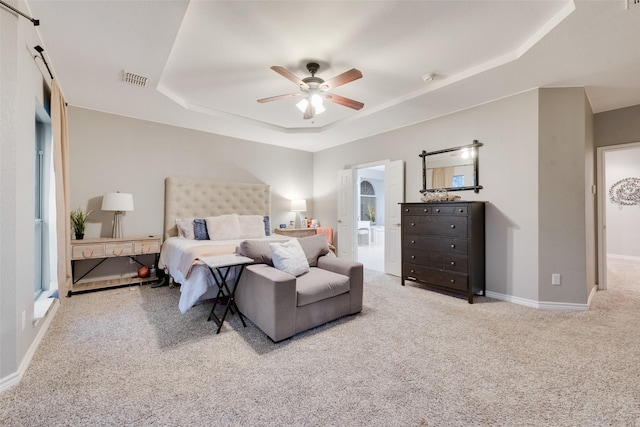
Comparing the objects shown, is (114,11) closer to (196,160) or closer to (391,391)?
(196,160)

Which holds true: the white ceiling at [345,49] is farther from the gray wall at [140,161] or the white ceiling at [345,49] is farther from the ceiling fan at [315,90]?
the gray wall at [140,161]

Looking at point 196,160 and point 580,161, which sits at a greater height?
point 196,160

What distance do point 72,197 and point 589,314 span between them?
21.7 ft

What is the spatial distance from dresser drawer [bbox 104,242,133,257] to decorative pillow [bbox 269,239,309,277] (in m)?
2.37

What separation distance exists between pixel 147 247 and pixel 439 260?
4136mm

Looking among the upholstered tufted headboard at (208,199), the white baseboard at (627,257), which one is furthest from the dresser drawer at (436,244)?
the white baseboard at (627,257)

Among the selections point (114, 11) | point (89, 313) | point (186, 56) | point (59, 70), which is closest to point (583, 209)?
point (186, 56)

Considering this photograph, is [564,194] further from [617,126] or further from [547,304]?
[617,126]

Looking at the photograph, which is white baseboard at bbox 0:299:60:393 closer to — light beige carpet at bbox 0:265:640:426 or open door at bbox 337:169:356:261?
light beige carpet at bbox 0:265:640:426

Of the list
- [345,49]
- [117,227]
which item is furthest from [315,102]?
[117,227]

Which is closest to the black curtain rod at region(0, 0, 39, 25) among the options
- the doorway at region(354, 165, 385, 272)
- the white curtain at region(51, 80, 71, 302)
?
the white curtain at region(51, 80, 71, 302)

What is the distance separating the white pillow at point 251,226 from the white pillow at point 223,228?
16 cm

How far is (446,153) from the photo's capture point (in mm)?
4039

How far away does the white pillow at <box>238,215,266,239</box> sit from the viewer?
15.3ft
